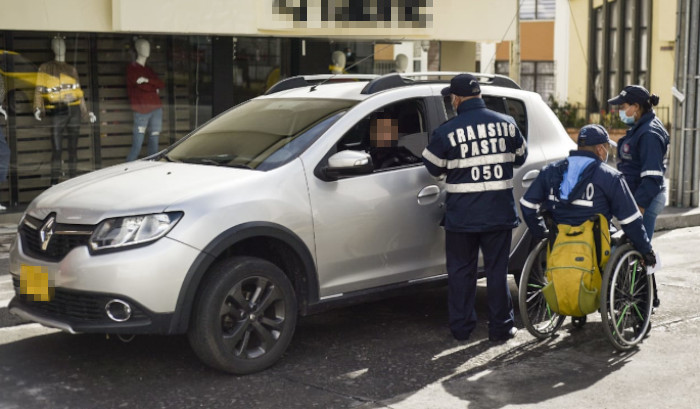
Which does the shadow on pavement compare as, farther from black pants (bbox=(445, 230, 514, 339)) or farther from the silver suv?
the silver suv

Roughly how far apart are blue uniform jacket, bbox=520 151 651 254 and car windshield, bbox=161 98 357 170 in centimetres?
134

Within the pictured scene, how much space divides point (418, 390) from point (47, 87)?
834 cm

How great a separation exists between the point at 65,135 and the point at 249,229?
7754mm

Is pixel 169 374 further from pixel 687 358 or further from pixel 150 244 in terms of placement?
pixel 687 358

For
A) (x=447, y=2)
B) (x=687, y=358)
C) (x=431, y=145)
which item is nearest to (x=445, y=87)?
(x=431, y=145)

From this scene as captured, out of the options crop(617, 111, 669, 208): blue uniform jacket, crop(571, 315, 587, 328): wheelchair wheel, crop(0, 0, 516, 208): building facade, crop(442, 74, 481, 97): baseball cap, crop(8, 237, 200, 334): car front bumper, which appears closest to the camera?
crop(8, 237, 200, 334): car front bumper

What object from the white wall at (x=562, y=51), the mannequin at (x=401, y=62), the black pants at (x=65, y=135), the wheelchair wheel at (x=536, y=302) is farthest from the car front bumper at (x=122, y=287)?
the white wall at (x=562, y=51)

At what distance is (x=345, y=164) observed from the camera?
248 inches

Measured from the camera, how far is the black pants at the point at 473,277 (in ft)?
22.1

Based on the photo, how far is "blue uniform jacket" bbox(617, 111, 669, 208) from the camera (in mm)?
7660

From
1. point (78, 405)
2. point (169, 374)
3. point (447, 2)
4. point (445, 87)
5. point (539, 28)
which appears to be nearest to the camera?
point (78, 405)

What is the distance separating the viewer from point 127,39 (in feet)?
43.9

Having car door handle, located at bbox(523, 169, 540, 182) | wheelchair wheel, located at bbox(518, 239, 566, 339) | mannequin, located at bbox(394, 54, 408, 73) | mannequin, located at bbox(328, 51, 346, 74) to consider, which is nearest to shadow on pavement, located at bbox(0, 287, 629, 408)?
wheelchair wheel, located at bbox(518, 239, 566, 339)

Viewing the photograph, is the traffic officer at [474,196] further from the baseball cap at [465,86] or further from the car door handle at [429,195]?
the car door handle at [429,195]
